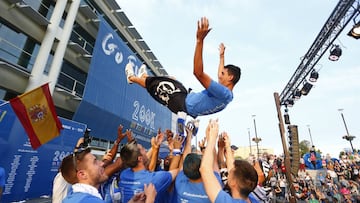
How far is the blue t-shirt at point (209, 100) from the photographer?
2043 mm

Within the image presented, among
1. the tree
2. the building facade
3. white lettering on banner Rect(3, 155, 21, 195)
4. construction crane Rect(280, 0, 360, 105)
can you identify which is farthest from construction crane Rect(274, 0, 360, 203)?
the tree

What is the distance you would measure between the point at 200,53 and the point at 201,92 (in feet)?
1.86

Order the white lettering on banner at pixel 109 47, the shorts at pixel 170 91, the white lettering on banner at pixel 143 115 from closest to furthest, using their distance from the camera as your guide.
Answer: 1. the shorts at pixel 170 91
2. the white lettering on banner at pixel 109 47
3. the white lettering on banner at pixel 143 115

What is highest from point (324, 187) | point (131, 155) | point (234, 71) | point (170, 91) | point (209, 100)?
point (234, 71)

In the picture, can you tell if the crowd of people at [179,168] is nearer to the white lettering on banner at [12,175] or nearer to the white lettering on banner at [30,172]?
the white lettering on banner at [12,175]

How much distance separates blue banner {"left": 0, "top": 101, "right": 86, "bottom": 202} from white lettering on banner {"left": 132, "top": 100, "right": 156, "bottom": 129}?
885 centimetres

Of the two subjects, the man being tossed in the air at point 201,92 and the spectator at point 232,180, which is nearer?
the spectator at point 232,180

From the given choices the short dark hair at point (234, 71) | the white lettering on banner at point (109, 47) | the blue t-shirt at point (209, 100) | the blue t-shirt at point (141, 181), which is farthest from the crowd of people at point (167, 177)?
the white lettering on banner at point (109, 47)

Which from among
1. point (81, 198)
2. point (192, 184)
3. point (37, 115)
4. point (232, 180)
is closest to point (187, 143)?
point (192, 184)

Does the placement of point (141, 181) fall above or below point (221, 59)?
below

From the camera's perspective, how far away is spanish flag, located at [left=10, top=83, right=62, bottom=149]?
3545 mm

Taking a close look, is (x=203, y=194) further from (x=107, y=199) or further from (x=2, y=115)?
(x=2, y=115)

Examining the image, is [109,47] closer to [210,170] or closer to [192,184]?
[192,184]

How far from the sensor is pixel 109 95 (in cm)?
1154
